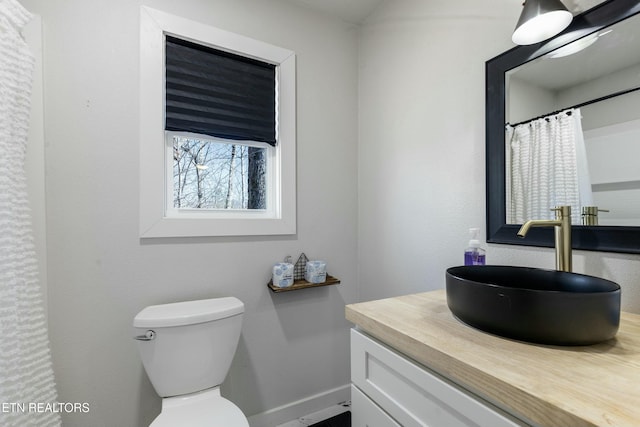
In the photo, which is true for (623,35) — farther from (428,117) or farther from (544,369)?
(544,369)

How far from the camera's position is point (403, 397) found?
26.3 inches

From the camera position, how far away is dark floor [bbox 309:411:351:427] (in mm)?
1516

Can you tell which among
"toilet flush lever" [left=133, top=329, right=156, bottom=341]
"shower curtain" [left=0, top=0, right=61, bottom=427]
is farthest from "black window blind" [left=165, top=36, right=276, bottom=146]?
"toilet flush lever" [left=133, top=329, right=156, bottom=341]

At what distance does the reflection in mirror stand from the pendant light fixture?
0.07m

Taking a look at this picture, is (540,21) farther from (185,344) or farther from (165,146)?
(185,344)

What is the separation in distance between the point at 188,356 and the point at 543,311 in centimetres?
119

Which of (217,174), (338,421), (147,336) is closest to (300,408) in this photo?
(338,421)

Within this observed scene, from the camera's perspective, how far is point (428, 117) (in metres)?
1.32

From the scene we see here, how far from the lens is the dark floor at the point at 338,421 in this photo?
4.97ft

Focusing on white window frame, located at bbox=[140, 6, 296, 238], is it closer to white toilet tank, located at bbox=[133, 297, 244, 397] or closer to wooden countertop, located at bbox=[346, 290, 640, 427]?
white toilet tank, located at bbox=[133, 297, 244, 397]

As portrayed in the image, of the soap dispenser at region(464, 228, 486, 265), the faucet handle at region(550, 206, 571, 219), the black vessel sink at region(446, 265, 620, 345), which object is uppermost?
the faucet handle at region(550, 206, 571, 219)

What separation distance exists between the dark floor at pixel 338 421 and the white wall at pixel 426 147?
67cm

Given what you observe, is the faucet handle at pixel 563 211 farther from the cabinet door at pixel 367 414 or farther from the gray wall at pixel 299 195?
the cabinet door at pixel 367 414

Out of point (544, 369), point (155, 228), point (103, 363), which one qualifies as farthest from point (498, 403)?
point (103, 363)
